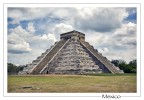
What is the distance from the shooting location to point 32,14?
1239 cm

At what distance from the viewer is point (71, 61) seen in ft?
68.8

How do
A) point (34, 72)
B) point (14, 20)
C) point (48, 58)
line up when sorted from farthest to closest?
1. point (48, 58)
2. point (34, 72)
3. point (14, 20)

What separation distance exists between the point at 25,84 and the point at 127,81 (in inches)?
164

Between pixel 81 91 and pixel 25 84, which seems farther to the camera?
pixel 25 84

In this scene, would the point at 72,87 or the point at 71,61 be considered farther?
the point at 71,61

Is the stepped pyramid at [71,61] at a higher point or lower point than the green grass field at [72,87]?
higher

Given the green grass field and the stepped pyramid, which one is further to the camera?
the stepped pyramid

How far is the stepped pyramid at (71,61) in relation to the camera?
799 inches

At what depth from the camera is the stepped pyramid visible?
66.6 feet

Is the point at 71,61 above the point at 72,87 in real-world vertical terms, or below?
above

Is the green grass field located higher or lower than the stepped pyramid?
lower
